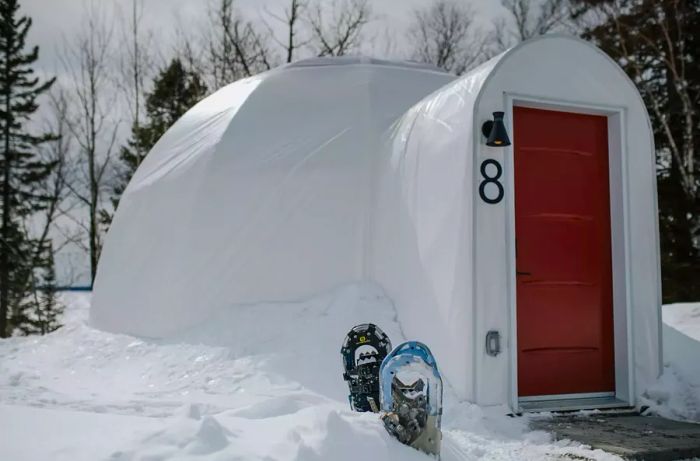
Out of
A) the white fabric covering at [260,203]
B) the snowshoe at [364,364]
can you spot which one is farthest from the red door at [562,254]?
the white fabric covering at [260,203]

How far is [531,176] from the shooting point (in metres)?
4.48

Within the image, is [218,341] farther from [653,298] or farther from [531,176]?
[653,298]

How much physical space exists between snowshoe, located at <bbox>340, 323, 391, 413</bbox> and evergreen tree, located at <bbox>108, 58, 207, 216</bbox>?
18.7 m

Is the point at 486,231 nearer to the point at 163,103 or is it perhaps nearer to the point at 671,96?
the point at 671,96

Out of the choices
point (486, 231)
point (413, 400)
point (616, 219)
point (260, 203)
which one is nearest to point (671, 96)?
point (616, 219)

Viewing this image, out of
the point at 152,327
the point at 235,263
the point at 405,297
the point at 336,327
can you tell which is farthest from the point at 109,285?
the point at 405,297

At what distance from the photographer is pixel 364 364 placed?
343 centimetres

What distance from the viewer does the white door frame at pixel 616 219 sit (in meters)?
4.21

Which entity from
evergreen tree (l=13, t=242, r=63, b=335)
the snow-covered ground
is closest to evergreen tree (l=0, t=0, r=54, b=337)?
evergreen tree (l=13, t=242, r=63, b=335)

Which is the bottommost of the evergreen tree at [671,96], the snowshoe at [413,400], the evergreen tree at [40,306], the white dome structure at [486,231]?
the evergreen tree at [40,306]

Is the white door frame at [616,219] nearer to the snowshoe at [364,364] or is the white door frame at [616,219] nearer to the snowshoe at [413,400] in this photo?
the snowshoe at [364,364]

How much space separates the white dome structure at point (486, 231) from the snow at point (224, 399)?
0.28 meters

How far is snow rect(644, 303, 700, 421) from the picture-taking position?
13.8 ft

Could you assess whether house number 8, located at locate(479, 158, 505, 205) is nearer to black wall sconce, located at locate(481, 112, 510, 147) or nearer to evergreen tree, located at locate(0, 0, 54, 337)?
black wall sconce, located at locate(481, 112, 510, 147)
